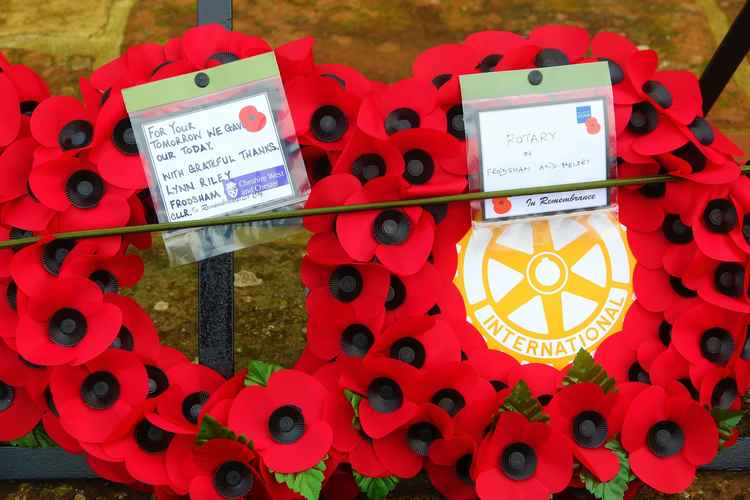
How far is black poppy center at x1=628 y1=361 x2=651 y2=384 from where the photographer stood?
3.57ft

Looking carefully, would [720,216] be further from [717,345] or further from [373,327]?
[373,327]

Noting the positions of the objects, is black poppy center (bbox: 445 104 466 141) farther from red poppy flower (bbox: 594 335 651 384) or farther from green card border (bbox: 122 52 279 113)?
red poppy flower (bbox: 594 335 651 384)

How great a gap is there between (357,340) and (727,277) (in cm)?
47

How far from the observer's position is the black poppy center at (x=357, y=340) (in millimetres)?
1047

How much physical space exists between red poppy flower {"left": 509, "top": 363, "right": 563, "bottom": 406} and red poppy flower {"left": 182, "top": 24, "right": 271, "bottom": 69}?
511 mm

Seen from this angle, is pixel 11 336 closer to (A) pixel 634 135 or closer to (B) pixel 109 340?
(B) pixel 109 340

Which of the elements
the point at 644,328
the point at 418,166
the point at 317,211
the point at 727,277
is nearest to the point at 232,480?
the point at 317,211

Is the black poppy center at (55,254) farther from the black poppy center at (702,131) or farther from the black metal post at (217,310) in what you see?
the black poppy center at (702,131)

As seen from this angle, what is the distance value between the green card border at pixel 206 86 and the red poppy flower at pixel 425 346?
348 millimetres

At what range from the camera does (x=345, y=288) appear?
105cm

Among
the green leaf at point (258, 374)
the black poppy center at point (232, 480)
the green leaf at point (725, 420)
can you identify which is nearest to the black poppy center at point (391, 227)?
the green leaf at point (258, 374)

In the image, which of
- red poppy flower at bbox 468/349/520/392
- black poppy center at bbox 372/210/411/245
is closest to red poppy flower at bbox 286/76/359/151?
black poppy center at bbox 372/210/411/245

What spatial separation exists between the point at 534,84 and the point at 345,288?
35 centimetres

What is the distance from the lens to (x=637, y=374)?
1097mm
